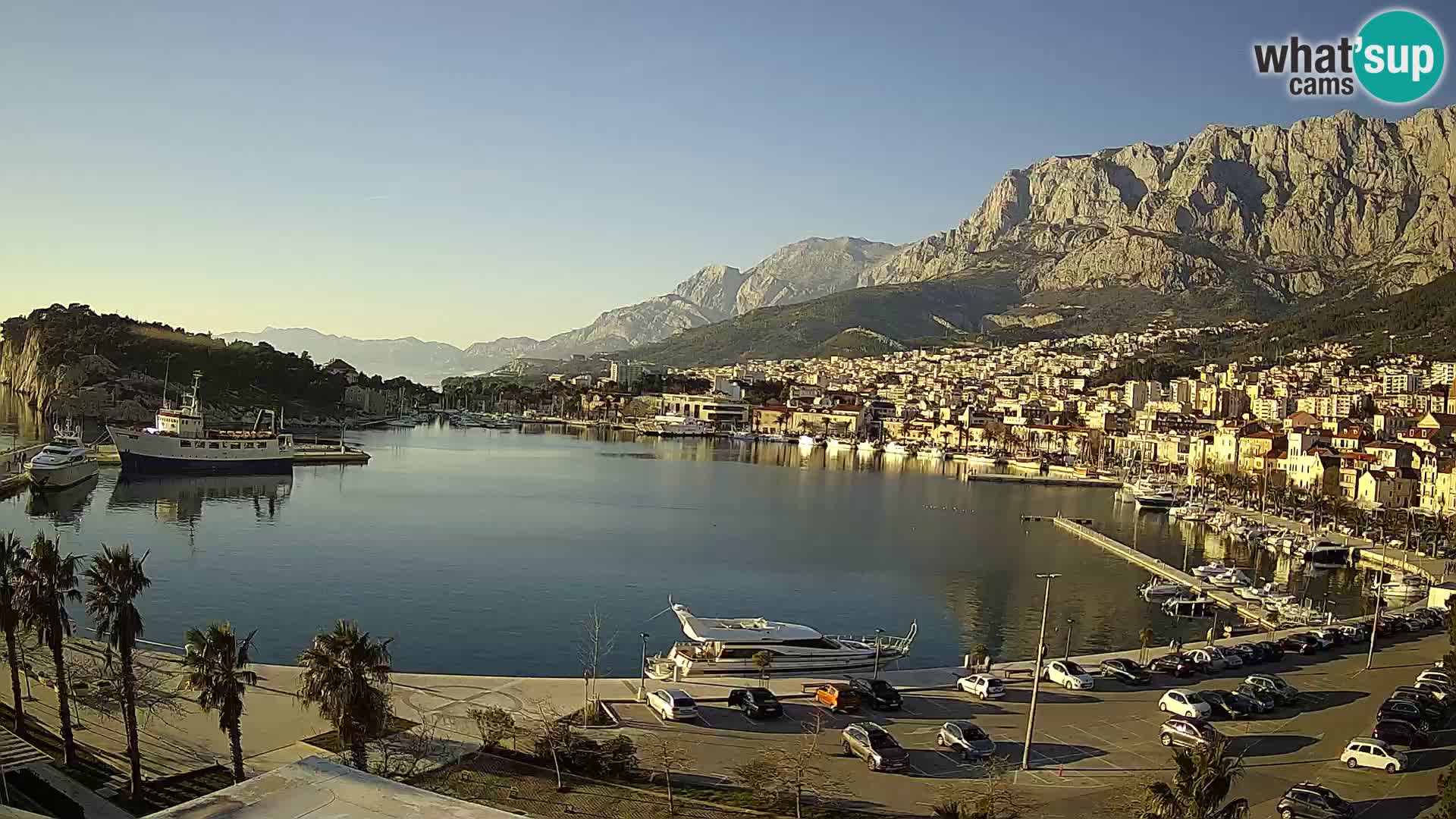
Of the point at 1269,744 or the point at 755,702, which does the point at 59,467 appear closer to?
the point at 755,702

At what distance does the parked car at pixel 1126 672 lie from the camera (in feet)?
57.9

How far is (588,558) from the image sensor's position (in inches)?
1316

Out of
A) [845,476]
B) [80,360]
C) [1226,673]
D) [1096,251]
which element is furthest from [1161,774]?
[1096,251]

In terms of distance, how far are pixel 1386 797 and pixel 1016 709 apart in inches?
189

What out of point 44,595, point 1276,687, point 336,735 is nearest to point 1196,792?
point 1276,687

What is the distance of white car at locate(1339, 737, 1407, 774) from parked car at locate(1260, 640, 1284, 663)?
6.11 metres

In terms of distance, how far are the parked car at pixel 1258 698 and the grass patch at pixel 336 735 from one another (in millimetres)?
11917

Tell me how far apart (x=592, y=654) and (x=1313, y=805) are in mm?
13211

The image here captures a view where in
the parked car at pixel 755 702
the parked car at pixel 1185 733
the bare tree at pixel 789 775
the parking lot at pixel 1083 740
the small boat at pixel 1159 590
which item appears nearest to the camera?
the bare tree at pixel 789 775

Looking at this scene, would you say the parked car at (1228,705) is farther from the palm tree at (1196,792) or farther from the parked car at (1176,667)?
the palm tree at (1196,792)

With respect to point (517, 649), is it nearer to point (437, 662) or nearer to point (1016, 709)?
point (437, 662)

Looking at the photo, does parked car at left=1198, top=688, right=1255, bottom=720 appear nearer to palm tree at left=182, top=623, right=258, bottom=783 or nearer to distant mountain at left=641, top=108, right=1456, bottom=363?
palm tree at left=182, top=623, right=258, bottom=783

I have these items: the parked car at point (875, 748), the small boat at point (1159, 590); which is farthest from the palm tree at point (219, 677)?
the small boat at point (1159, 590)

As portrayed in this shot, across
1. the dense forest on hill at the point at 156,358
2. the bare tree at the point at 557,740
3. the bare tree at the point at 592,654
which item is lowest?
the bare tree at the point at 592,654
